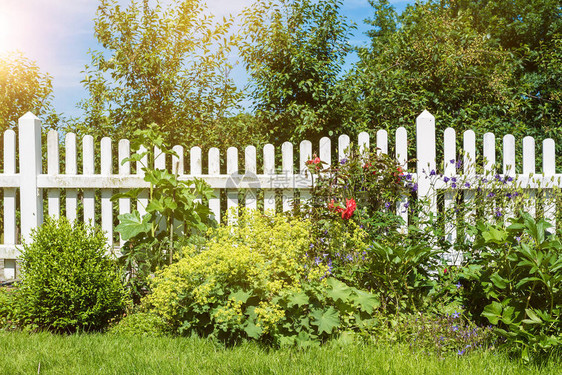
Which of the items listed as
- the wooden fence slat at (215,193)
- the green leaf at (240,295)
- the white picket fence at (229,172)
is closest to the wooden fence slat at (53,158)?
the white picket fence at (229,172)

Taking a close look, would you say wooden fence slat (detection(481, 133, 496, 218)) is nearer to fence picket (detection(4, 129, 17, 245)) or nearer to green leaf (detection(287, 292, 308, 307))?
green leaf (detection(287, 292, 308, 307))

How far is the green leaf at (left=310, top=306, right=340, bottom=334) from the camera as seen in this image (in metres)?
3.05

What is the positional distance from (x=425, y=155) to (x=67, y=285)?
3380 millimetres

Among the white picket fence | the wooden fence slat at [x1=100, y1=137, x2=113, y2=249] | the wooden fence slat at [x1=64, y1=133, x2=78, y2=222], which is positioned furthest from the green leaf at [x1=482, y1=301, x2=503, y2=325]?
the wooden fence slat at [x1=64, y1=133, x2=78, y2=222]

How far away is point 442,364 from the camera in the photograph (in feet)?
9.47

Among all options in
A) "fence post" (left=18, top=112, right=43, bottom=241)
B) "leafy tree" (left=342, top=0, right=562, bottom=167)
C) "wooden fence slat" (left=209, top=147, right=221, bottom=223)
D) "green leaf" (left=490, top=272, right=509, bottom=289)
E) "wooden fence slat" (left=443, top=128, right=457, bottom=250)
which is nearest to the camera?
"green leaf" (left=490, top=272, right=509, bottom=289)

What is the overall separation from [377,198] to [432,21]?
13.0 feet

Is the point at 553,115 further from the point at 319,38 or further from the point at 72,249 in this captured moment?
the point at 72,249

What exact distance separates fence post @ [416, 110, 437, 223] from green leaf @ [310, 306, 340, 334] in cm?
191

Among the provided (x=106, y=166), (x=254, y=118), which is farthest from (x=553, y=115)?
(x=106, y=166)

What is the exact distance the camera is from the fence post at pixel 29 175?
4.91 m

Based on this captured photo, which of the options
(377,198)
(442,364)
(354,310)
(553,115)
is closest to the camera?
(442,364)

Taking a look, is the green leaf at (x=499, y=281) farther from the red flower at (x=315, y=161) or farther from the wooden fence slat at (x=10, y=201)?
the wooden fence slat at (x=10, y=201)

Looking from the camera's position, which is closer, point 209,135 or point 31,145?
point 31,145
